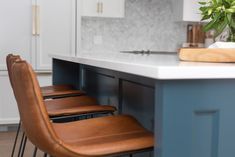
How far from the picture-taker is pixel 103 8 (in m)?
4.70

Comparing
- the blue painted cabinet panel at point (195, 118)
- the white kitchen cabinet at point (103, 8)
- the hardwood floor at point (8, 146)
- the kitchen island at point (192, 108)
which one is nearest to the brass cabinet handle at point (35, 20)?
the white kitchen cabinet at point (103, 8)

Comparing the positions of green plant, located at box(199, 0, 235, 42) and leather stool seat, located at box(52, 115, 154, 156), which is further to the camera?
green plant, located at box(199, 0, 235, 42)

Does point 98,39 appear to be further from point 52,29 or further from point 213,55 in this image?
point 213,55

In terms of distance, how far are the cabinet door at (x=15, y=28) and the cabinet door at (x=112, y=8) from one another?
100 cm

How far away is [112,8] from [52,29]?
912 millimetres

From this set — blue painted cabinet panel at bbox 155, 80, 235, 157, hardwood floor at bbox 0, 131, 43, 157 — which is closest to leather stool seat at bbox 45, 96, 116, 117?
blue painted cabinet panel at bbox 155, 80, 235, 157

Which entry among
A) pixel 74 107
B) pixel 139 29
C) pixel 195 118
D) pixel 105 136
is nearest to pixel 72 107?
pixel 74 107

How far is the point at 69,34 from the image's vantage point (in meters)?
4.26

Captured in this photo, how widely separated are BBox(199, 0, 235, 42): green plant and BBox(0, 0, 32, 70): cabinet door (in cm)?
295

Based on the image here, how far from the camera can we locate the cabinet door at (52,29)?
4.16 meters

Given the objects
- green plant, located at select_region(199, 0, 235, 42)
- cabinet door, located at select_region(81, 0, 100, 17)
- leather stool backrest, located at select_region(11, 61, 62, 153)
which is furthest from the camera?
cabinet door, located at select_region(81, 0, 100, 17)

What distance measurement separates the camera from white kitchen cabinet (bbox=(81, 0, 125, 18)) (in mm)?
4648

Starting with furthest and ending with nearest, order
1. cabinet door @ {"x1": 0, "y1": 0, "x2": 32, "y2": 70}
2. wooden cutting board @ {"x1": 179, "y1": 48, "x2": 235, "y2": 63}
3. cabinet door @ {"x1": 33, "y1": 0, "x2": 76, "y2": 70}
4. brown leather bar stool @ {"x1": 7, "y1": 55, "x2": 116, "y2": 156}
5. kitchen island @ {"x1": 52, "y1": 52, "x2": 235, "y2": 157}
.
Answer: cabinet door @ {"x1": 33, "y1": 0, "x2": 76, "y2": 70}, cabinet door @ {"x1": 0, "y1": 0, "x2": 32, "y2": 70}, brown leather bar stool @ {"x1": 7, "y1": 55, "x2": 116, "y2": 156}, wooden cutting board @ {"x1": 179, "y1": 48, "x2": 235, "y2": 63}, kitchen island @ {"x1": 52, "y1": 52, "x2": 235, "y2": 157}

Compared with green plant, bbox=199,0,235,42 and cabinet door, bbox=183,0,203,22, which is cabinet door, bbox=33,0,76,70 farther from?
green plant, bbox=199,0,235,42
